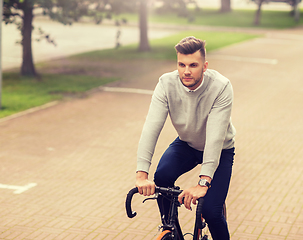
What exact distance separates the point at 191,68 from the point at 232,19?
122 ft

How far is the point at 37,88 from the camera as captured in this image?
13.1 m

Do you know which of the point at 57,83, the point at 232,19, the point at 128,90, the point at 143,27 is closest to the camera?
the point at 128,90

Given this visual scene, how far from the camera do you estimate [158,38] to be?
26.7 metres

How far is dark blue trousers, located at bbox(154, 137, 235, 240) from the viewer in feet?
11.4

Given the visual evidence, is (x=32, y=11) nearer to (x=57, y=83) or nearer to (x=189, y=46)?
(x=57, y=83)

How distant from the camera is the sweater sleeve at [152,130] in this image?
3.39 meters

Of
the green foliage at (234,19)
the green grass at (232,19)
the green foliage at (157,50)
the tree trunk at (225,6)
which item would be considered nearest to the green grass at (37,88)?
the green foliage at (157,50)

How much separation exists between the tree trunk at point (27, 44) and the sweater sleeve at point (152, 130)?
11029 millimetres

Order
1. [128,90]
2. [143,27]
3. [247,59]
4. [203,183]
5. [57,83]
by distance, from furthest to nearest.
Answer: [143,27]
[247,59]
[57,83]
[128,90]
[203,183]

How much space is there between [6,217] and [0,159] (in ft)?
7.37

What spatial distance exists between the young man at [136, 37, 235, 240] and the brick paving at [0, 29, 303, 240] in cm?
167

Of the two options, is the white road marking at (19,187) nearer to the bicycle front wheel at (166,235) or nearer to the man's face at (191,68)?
the bicycle front wheel at (166,235)

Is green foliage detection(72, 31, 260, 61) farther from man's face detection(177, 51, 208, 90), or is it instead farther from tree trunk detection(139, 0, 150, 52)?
man's face detection(177, 51, 208, 90)

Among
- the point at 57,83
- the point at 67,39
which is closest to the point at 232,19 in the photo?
the point at 67,39
